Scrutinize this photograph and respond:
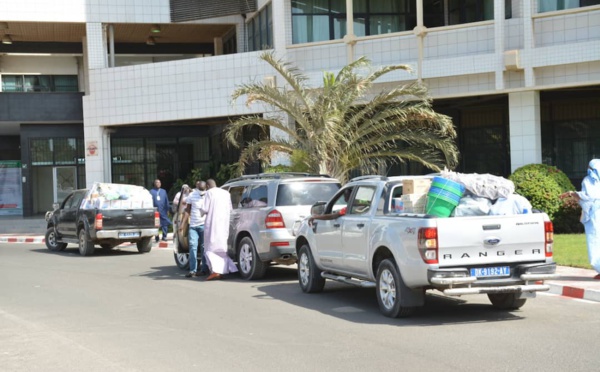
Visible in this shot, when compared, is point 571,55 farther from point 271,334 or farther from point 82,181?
point 82,181

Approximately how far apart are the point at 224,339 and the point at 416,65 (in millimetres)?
17378

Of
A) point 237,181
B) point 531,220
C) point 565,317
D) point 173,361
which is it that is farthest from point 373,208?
point 237,181

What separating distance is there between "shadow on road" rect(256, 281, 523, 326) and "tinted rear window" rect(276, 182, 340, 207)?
155cm

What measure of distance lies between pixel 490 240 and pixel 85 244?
1411cm

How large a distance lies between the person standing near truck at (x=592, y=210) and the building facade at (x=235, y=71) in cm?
1031

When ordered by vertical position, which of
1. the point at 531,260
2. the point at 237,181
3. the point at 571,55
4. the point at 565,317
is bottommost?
the point at 565,317

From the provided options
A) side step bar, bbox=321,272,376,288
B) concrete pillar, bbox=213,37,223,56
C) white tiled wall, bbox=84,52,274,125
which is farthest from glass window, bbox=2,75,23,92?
side step bar, bbox=321,272,376,288

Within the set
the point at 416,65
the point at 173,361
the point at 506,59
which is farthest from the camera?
the point at 416,65

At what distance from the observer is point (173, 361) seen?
8.01m

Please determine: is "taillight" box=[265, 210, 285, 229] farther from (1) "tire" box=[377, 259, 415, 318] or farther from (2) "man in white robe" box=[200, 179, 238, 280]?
(1) "tire" box=[377, 259, 415, 318]

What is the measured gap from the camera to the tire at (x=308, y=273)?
1257 cm

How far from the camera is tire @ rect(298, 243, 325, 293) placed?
12570 millimetres

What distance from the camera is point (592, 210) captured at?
12.9 m

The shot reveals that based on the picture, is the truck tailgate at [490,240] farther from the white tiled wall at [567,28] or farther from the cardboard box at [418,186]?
the white tiled wall at [567,28]
